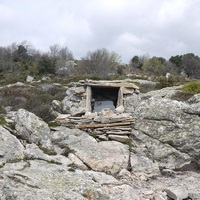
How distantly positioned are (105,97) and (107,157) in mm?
6823

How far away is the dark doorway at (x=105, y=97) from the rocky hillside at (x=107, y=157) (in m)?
2.88

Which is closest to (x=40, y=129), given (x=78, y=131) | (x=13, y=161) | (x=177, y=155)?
(x=78, y=131)

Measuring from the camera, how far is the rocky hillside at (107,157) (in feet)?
19.4

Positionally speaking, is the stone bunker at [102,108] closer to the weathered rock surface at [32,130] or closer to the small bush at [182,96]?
the weathered rock surface at [32,130]

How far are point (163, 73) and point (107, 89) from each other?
37489 millimetres

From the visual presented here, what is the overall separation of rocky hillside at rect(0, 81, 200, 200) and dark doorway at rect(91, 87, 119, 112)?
288 cm

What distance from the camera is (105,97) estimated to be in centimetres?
1545

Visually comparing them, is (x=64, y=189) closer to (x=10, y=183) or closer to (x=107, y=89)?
(x=10, y=183)

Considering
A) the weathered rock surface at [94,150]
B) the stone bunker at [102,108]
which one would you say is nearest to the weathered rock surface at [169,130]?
the stone bunker at [102,108]

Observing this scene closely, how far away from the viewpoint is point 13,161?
23.5 ft

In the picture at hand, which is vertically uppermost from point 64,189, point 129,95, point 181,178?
point 129,95

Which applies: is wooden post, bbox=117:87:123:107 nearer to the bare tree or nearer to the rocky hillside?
the rocky hillside

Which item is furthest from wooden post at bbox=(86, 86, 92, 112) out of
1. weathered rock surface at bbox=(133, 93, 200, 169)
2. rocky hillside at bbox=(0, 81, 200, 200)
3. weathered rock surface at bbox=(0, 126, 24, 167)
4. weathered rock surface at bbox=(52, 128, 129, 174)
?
weathered rock surface at bbox=(0, 126, 24, 167)

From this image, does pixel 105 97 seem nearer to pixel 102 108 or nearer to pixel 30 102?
pixel 102 108
